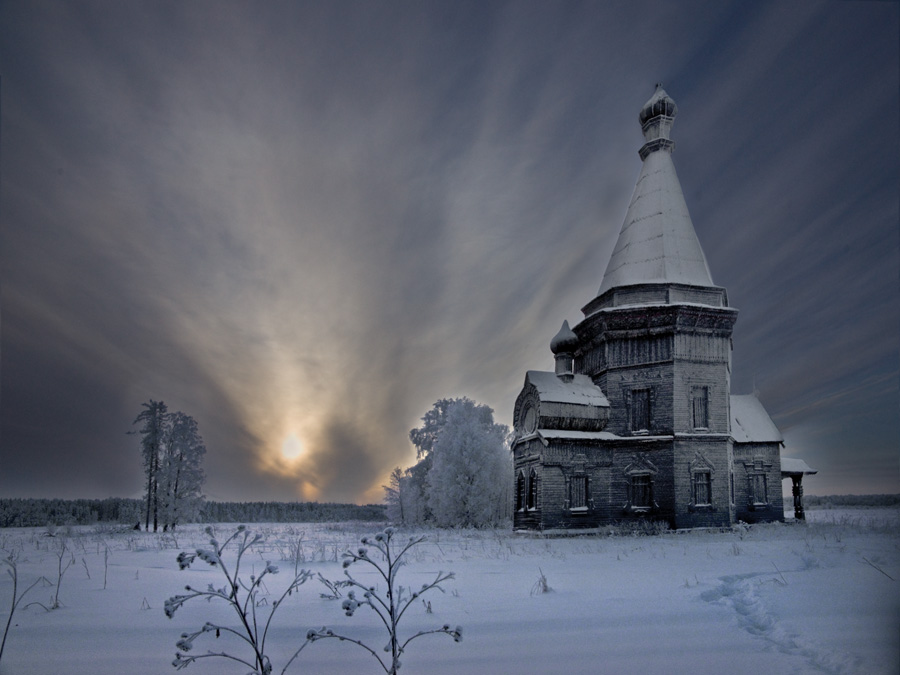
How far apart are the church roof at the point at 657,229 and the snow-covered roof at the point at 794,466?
13.9 metres

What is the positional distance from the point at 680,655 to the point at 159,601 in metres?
5.03

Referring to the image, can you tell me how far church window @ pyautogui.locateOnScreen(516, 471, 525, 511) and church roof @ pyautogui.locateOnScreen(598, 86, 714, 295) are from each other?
30.4 ft

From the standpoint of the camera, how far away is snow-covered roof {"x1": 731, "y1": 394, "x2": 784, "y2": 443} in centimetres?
2639

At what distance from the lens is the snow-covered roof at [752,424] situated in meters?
26.4

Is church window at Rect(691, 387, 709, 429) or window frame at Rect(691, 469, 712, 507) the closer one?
window frame at Rect(691, 469, 712, 507)

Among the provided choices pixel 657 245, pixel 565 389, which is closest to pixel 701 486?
pixel 565 389

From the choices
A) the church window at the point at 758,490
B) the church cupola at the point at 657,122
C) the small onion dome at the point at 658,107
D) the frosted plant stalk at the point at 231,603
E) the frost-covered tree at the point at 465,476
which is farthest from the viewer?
the frost-covered tree at the point at 465,476

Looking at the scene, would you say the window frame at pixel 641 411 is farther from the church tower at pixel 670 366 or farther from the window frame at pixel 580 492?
the window frame at pixel 580 492

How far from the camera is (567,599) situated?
596 cm

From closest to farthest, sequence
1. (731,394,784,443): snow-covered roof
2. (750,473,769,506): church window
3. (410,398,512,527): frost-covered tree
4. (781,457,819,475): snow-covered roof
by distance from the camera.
Answer: (750,473,769,506): church window → (731,394,784,443): snow-covered roof → (781,457,819,475): snow-covered roof → (410,398,512,527): frost-covered tree

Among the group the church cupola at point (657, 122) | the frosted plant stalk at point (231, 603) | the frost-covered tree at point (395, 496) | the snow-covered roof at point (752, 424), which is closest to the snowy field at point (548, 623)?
the frosted plant stalk at point (231, 603)

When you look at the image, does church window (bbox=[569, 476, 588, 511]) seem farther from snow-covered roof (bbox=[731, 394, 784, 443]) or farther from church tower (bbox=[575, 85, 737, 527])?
snow-covered roof (bbox=[731, 394, 784, 443])

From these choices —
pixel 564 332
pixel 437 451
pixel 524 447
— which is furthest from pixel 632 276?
pixel 437 451

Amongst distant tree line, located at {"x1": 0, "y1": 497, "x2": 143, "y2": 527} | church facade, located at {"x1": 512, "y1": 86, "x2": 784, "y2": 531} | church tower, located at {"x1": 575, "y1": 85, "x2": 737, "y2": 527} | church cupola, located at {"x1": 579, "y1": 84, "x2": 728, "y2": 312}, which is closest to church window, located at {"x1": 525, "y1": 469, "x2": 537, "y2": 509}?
church facade, located at {"x1": 512, "y1": 86, "x2": 784, "y2": 531}
